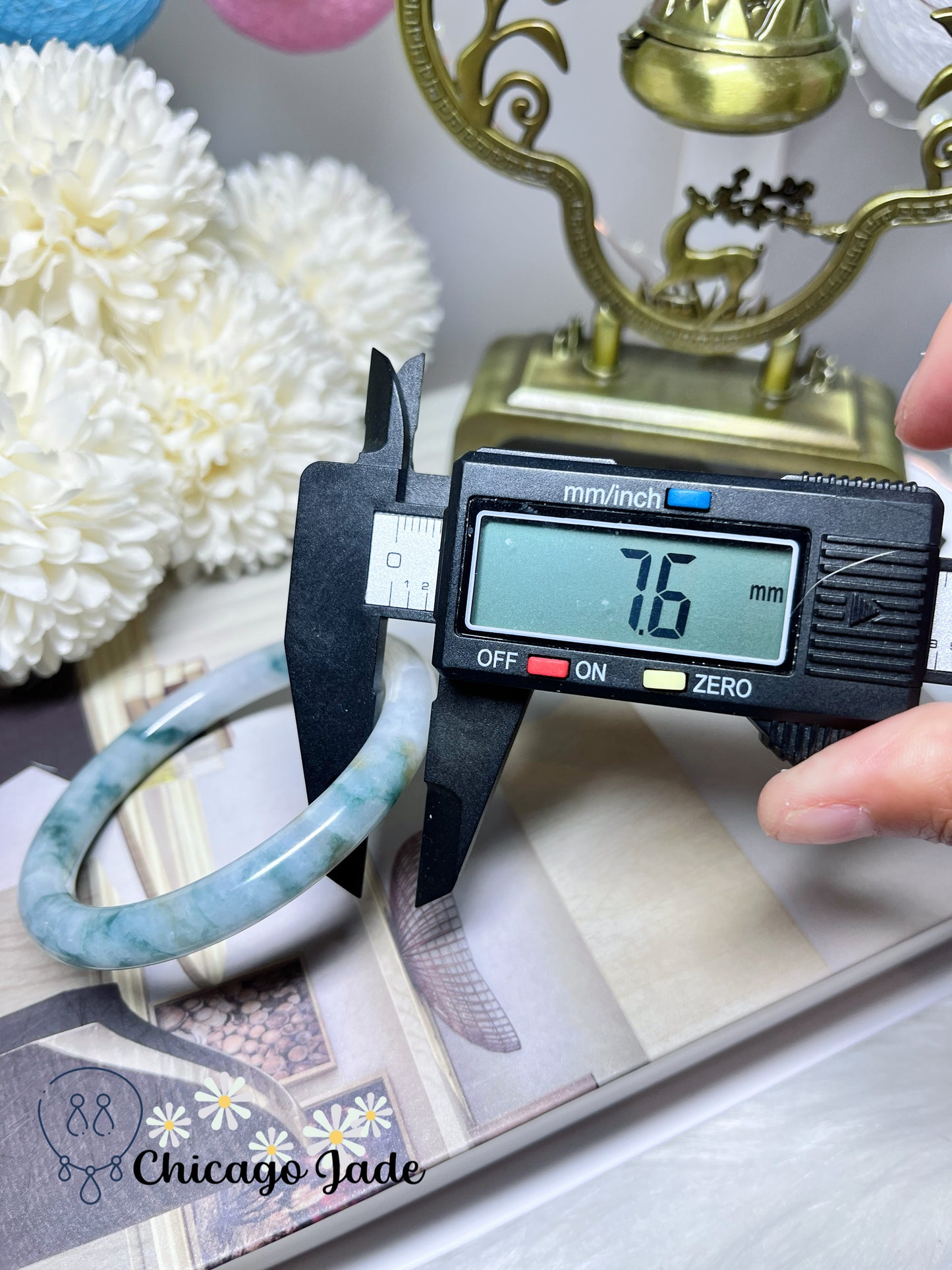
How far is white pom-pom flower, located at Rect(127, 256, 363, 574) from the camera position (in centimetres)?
79

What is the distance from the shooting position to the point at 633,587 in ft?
1.96

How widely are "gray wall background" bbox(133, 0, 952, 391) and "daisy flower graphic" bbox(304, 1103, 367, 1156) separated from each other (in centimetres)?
83

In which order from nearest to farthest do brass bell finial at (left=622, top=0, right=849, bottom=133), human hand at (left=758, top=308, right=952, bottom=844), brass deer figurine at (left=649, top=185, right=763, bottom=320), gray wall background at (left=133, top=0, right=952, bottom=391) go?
1. human hand at (left=758, top=308, right=952, bottom=844)
2. brass bell finial at (left=622, top=0, right=849, bottom=133)
3. brass deer figurine at (left=649, top=185, right=763, bottom=320)
4. gray wall background at (left=133, top=0, right=952, bottom=391)

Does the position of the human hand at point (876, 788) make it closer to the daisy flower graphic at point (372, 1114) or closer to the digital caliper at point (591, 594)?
the digital caliper at point (591, 594)

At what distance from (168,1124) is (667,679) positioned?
38 cm

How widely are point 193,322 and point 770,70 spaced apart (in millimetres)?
464

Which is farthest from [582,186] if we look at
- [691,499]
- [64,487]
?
[64,487]

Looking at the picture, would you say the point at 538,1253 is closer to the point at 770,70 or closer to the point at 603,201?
the point at 770,70

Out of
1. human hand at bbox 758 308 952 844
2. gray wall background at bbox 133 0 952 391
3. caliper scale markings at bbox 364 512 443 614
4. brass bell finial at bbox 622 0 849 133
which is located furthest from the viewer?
gray wall background at bbox 133 0 952 391

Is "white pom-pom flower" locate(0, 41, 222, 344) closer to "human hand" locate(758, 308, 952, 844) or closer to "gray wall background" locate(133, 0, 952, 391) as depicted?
"gray wall background" locate(133, 0, 952, 391)

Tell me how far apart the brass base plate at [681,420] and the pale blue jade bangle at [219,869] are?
1.02ft

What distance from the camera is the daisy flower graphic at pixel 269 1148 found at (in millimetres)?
557

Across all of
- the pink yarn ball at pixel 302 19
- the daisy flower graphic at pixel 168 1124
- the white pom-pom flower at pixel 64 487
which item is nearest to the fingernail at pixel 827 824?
the daisy flower graphic at pixel 168 1124

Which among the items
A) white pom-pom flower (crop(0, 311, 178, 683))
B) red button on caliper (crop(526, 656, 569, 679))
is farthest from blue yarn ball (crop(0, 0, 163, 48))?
red button on caliper (crop(526, 656, 569, 679))
